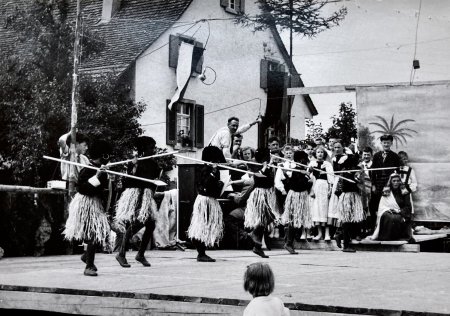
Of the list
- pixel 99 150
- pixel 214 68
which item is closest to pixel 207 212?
pixel 99 150

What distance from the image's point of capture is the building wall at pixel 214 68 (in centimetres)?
1628

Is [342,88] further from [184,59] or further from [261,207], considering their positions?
[184,59]

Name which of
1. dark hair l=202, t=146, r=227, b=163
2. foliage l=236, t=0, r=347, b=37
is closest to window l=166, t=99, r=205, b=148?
foliage l=236, t=0, r=347, b=37

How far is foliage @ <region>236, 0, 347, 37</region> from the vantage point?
41.4 ft

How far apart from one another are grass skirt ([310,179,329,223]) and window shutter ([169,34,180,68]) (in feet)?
A: 21.6

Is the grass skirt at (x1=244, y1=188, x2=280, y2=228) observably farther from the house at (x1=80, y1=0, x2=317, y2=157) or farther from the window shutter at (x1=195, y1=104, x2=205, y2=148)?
the window shutter at (x1=195, y1=104, x2=205, y2=148)

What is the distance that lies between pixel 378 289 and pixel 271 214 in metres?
3.57

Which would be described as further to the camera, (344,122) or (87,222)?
(344,122)

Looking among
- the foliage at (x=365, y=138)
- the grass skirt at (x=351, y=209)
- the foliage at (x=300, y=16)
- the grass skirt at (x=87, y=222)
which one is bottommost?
the grass skirt at (x=87, y=222)

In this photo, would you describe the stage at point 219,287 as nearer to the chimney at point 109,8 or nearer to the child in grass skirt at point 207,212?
the child in grass skirt at point 207,212

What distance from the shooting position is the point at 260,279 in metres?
3.61

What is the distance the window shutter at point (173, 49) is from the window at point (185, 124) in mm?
780

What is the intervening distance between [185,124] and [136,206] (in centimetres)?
964

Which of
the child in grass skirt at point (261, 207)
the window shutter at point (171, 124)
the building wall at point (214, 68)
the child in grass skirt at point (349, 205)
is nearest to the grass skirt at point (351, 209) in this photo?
the child in grass skirt at point (349, 205)
